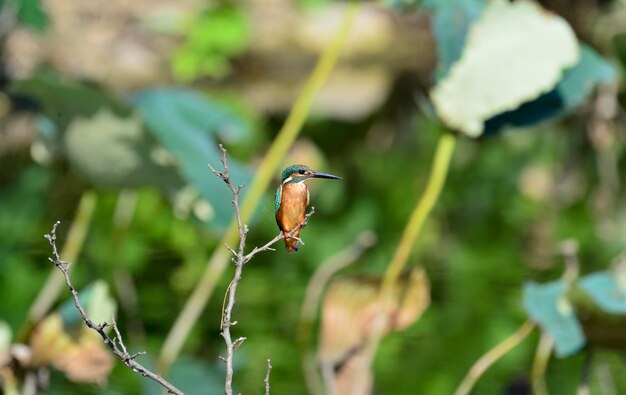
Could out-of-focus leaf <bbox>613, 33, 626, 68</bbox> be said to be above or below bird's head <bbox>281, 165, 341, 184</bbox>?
below

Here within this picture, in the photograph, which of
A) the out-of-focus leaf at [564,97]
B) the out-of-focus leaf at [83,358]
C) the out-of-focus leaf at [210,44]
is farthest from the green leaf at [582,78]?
the out-of-focus leaf at [210,44]

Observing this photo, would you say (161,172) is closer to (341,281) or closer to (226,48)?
(341,281)

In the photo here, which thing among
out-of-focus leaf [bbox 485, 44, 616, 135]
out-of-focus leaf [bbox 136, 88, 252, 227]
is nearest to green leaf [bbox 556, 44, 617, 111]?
out-of-focus leaf [bbox 485, 44, 616, 135]

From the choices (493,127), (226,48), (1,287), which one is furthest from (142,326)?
(226,48)

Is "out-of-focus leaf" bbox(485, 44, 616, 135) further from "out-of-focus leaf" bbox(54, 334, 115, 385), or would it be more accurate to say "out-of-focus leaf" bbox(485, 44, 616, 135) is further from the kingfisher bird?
the kingfisher bird

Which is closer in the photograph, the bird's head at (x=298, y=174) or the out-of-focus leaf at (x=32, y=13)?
the bird's head at (x=298, y=174)

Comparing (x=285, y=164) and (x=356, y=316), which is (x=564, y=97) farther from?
(x=285, y=164)

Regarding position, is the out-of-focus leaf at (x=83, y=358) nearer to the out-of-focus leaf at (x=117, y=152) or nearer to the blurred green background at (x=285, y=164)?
the blurred green background at (x=285, y=164)
